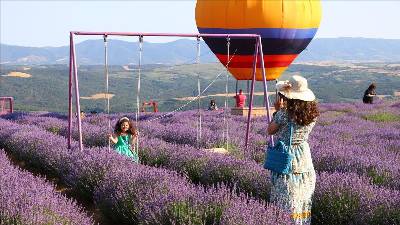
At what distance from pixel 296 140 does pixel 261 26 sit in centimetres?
1263

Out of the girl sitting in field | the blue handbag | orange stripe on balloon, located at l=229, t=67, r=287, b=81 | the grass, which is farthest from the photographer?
orange stripe on balloon, located at l=229, t=67, r=287, b=81

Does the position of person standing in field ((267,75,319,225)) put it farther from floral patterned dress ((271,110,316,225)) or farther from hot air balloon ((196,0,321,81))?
hot air balloon ((196,0,321,81))

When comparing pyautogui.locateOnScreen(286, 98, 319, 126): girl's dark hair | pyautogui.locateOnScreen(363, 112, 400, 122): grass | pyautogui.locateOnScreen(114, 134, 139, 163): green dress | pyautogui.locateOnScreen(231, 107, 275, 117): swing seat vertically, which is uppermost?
pyautogui.locateOnScreen(286, 98, 319, 126): girl's dark hair

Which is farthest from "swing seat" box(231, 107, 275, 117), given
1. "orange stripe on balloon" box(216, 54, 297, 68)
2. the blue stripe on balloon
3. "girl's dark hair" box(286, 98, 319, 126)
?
"girl's dark hair" box(286, 98, 319, 126)

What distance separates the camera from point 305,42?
18.6 meters

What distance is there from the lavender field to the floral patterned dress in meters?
0.22

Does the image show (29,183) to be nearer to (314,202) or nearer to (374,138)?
(314,202)

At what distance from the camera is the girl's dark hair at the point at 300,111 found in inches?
177

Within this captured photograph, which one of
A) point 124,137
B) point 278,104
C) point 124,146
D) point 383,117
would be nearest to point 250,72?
point 383,117

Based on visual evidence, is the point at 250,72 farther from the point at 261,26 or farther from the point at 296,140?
the point at 296,140

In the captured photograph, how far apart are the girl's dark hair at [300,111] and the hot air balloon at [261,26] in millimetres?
12106

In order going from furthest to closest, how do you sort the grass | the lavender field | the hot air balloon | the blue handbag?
the hot air balloon, the grass, the blue handbag, the lavender field

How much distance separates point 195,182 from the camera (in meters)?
7.00

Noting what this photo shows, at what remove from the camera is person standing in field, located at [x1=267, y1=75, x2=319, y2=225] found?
450 cm
